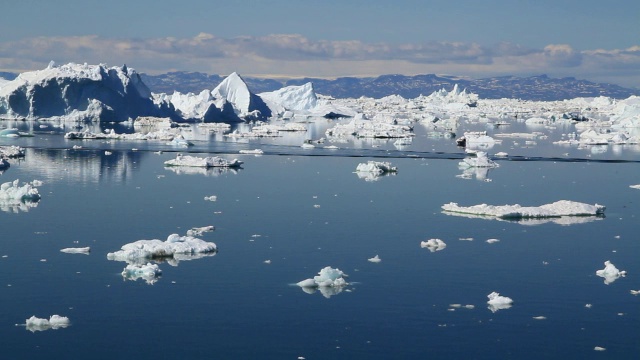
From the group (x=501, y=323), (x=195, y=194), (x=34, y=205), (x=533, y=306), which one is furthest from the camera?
(x=195, y=194)

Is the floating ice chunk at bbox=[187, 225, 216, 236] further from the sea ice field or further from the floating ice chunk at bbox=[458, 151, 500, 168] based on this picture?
the floating ice chunk at bbox=[458, 151, 500, 168]

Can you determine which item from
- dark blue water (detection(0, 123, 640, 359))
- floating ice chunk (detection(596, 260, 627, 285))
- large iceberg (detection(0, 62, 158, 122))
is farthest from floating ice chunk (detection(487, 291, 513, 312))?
large iceberg (detection(0, 62, 158, 122))

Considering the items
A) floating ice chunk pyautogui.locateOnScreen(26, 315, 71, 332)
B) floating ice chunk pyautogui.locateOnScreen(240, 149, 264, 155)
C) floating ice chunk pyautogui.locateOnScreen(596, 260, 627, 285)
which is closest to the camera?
floating ice chunk pyautogui.locateOnScreen(26, 315, 71, 332)

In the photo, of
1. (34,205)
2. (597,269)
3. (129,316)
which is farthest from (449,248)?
(34,205)

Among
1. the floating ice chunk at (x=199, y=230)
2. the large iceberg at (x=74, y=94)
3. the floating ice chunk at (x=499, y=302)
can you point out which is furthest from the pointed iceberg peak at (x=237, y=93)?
the floating ice chunk at (x=499, y=302)

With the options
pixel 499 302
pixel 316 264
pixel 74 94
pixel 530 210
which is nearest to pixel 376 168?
pixel 530 210

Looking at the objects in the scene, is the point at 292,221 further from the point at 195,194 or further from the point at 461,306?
the point at 461,306

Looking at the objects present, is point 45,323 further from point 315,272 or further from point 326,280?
point 315,272
